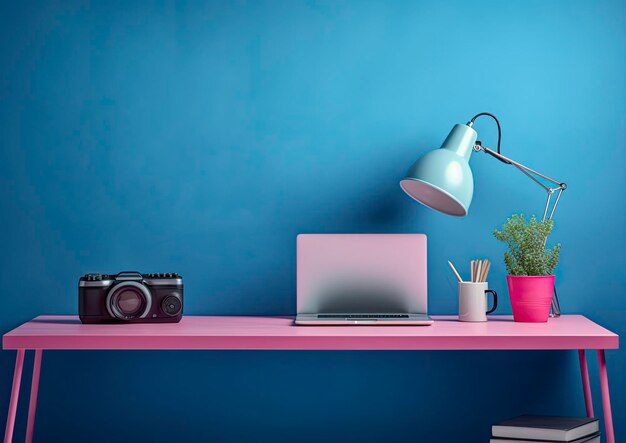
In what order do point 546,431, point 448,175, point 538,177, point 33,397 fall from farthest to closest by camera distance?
point 538,177 < point 33,397 < point 448,175 < point 546,431

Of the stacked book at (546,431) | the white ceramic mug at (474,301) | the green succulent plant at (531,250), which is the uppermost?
the green succulent plant at (531,250)

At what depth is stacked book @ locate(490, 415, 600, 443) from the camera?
6.00 feet

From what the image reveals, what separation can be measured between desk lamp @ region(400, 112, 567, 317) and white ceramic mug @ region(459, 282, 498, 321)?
205 mm

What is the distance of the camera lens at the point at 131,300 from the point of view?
1961 millimetres

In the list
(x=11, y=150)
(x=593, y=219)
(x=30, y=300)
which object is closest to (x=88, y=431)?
(x=30, y=300)

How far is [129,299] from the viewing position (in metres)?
1.97

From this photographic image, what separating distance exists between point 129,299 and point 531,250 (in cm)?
112

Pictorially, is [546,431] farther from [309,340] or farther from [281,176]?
[281,176]

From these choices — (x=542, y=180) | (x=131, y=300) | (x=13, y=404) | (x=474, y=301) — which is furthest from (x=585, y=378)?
(x=13, y=404)

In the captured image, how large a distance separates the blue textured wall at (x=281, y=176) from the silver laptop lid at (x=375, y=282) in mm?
228

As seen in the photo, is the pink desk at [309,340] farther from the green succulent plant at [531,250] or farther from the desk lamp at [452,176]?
the desk lamp at [452,176]

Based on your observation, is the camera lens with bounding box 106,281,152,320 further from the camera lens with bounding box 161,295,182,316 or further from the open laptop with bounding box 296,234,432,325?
the open laptop with bounding box 296,234,432,325

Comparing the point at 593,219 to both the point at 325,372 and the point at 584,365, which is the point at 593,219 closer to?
the point at 584,365

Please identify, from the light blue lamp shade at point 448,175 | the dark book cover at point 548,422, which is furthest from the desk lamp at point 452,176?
the dark book cover at point 548,422
